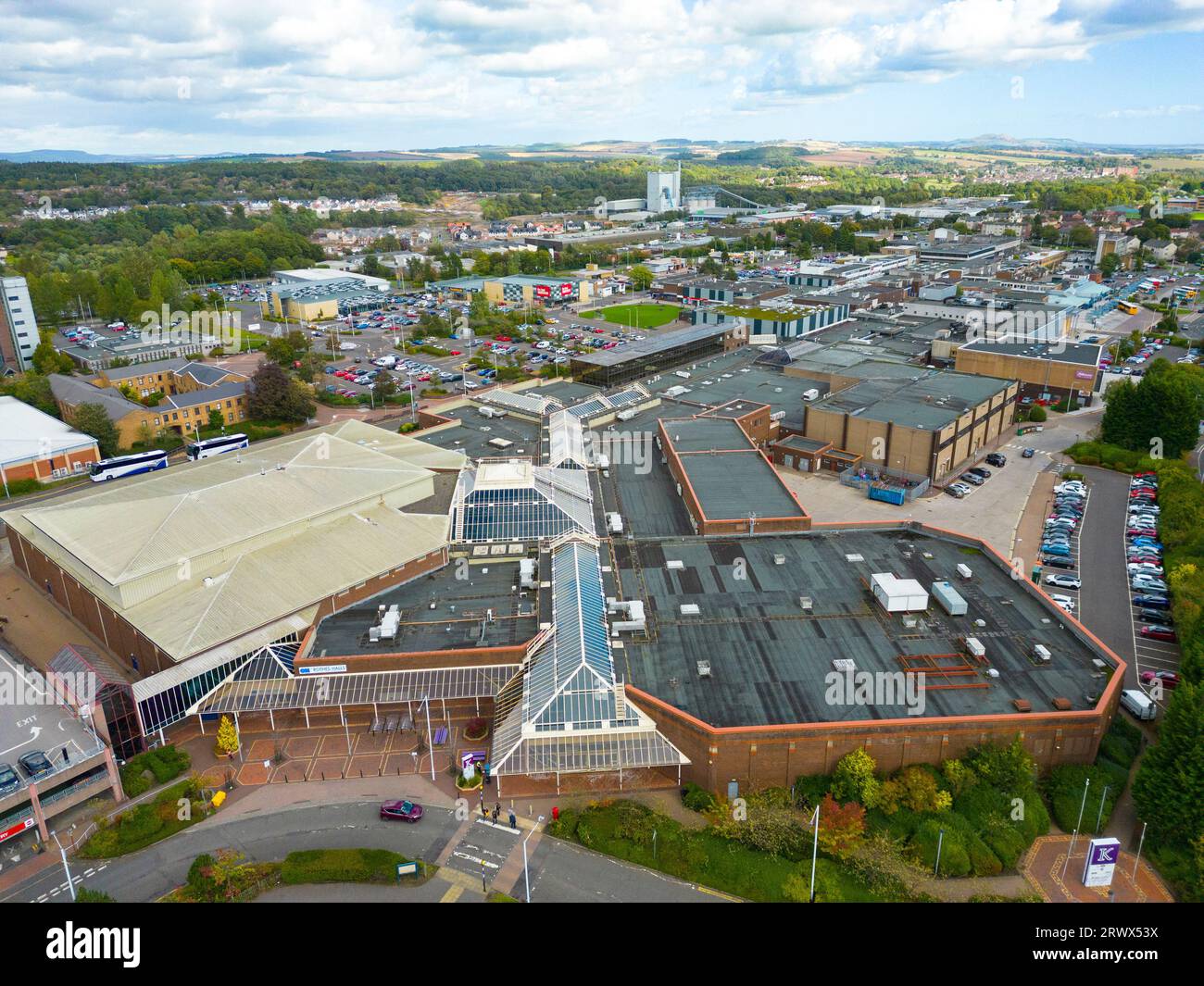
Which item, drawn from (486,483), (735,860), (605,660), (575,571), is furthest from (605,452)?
(735,860)

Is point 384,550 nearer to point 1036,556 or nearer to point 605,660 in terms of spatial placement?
point 605,660

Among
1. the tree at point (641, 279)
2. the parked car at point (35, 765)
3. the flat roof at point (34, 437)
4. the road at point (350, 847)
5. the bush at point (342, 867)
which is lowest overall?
the road at point (350, 847)

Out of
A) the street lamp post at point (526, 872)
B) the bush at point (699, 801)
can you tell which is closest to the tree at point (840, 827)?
the bush at point (699, 801)

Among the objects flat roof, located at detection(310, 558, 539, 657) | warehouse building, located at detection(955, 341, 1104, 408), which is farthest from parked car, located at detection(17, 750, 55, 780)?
warehouse building, located at detection(955, 341, 1104, 408)

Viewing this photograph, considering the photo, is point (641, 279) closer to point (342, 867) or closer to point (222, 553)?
point (222, 553)

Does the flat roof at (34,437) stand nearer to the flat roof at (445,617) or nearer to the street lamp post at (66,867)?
the flat roof at (445,617)

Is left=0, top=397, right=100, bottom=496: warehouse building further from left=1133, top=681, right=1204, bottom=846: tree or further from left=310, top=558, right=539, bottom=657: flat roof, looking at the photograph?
left=1133, top=681, right=1204, bottom=846: tree
